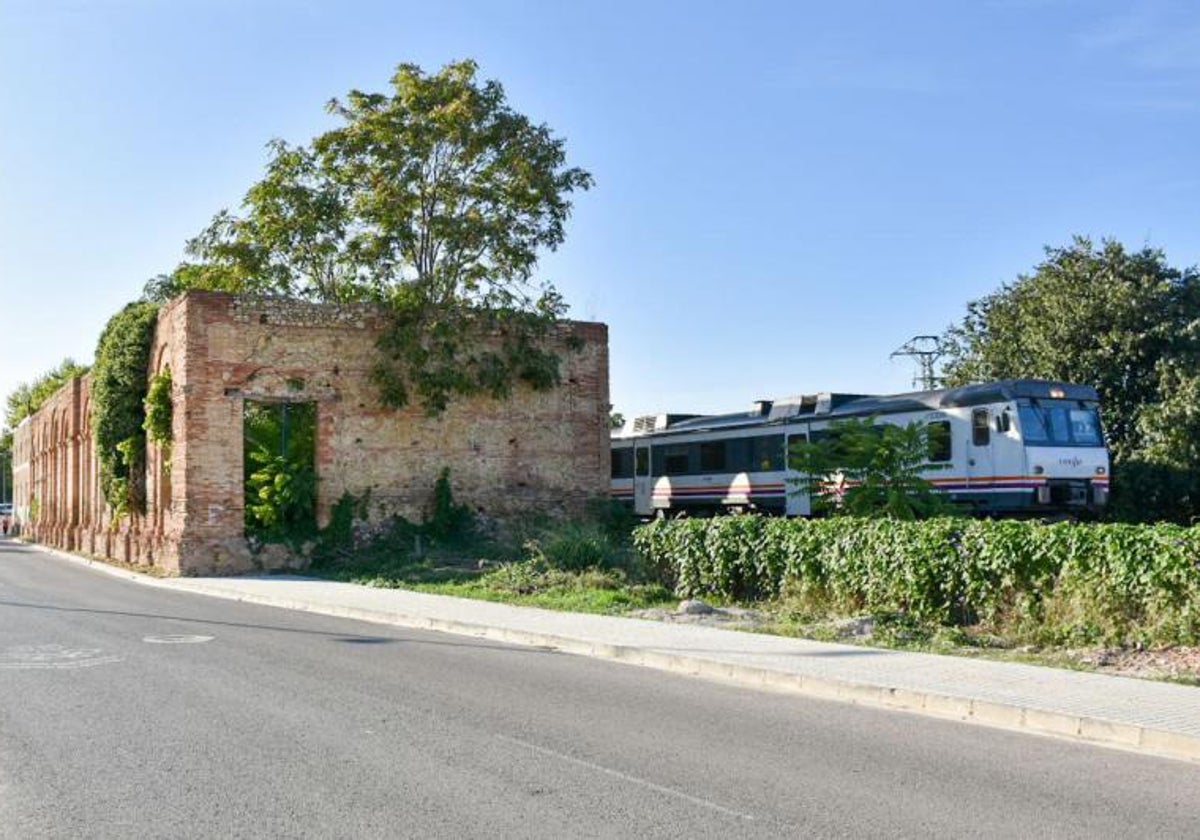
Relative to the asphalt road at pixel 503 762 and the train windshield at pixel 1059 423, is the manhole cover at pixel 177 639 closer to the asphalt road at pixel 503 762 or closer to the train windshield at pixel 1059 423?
the asphalt road at pixel 503 762

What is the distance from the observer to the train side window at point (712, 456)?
34.6 meters

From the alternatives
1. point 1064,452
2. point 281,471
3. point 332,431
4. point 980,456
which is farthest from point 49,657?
point 1064,452

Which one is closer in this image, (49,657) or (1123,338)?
(49,657)

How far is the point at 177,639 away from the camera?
1481 centimetres

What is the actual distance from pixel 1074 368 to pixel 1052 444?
12266 mm

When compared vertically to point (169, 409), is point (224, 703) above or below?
below

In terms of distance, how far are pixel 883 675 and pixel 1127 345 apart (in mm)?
29404

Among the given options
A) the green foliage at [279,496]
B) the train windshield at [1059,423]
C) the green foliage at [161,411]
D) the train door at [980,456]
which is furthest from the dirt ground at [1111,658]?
the green foliage at [161,411]

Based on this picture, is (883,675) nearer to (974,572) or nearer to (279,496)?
(974,572)

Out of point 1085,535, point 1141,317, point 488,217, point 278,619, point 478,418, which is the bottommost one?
point 278,619

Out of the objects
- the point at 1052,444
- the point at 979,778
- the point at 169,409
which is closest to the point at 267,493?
the point at 169,409

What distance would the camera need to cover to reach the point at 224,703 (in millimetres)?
10008

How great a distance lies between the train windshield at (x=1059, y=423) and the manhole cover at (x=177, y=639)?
1851 cm

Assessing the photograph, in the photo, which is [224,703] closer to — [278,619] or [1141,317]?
[278,619]
